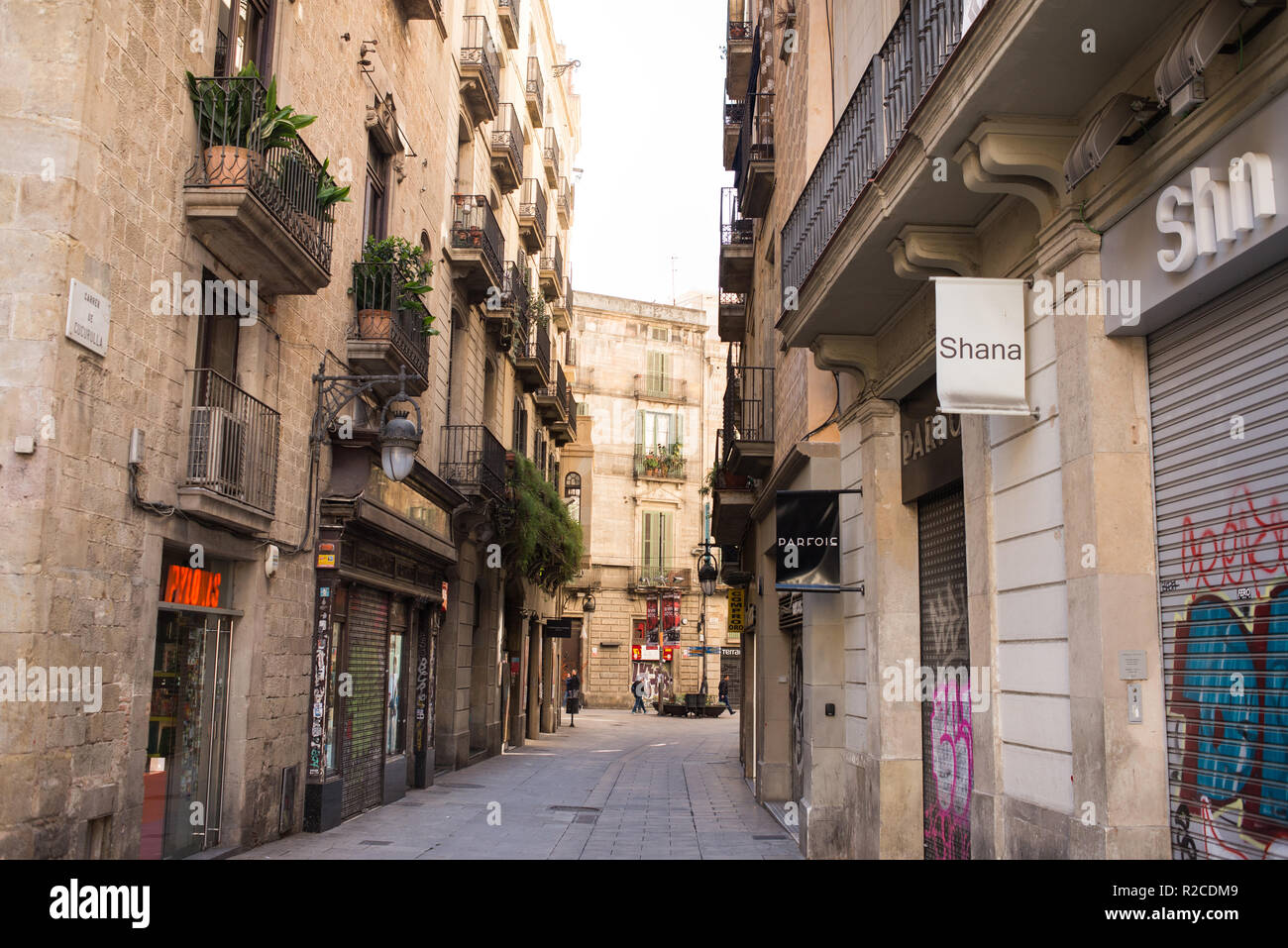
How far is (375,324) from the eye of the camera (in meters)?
13.7

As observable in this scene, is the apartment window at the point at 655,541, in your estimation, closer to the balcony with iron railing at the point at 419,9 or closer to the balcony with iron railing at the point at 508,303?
the balcony with iron railing at the point at 508,303

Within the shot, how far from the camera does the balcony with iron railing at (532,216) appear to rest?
1107 inches

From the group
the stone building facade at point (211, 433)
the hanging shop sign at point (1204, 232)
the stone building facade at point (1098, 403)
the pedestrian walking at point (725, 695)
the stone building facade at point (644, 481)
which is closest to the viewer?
the hanging shop sign at point (1204, 232)

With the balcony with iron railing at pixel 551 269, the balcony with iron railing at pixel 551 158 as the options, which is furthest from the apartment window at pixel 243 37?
the balcony with iron railing at pixel 551 158

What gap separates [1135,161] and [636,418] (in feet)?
149

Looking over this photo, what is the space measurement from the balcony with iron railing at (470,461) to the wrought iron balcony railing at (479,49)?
22.3 feet

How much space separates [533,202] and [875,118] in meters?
22.1

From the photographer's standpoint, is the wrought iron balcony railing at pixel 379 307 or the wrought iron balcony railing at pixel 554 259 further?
the wrought iron balcony railing at pixel 554 259

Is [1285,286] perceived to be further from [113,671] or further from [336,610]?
[336,610]

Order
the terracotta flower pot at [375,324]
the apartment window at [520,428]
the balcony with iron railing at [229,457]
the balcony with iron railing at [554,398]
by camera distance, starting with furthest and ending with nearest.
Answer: the balcony with iron railing at [554,398] < the apartment window at [520,428] < the terracotta flower pot at [375,324] < the balcony with iron railing at [229,457]

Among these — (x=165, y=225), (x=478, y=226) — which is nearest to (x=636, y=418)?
(x=478, y=226)

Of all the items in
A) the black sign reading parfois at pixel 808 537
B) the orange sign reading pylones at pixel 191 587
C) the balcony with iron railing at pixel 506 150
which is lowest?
the orange sign reading pylones at pixel 191 587

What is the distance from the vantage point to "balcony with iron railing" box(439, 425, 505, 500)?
63.7 ft

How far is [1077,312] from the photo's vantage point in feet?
18.6
